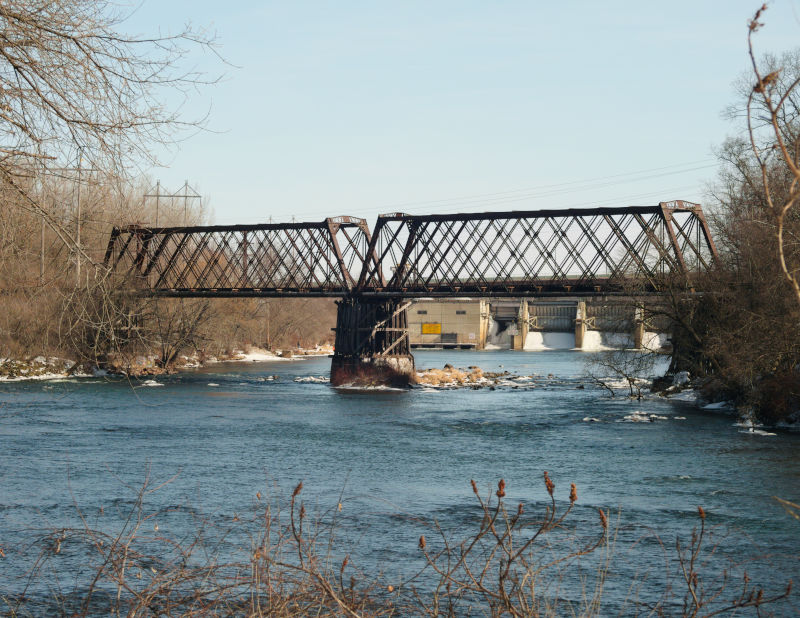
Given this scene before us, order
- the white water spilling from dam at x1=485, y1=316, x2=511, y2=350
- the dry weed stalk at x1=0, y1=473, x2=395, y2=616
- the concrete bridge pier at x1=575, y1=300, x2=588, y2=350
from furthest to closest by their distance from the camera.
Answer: the white water spilling from dam at x1=485, y1=316, x2=511, y2=350 < the concrete bridge pier at x1=575, y1=300, x2=588, y2=350 < the dry weed stalk at x1=0, y1=473, x2=395, y2=616

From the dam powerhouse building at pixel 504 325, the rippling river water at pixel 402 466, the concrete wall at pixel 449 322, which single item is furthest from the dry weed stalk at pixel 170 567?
the concrete wall at pixel 449 322

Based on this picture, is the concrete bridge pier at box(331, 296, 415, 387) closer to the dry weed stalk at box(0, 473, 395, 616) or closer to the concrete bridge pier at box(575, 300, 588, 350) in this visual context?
the dry weed stalk at box(0, 473, 395, 616)

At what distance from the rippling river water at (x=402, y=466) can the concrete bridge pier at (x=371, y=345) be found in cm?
1335

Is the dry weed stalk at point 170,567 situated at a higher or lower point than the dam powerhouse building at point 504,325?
lower

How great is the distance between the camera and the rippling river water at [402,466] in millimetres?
16016

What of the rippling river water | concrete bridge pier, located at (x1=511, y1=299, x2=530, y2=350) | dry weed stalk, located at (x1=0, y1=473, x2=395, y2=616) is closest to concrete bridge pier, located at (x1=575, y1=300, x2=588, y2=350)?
concrete bridge pier, located at (x1=511, y1=299, x2=530, y2=350)

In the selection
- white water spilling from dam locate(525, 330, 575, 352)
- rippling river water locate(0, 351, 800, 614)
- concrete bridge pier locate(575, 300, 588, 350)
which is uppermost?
concrete bridge pier locate(575, 300, 588, 350)

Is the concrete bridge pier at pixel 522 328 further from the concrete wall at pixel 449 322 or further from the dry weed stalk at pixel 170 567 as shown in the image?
the dry weed stalk at pixel 170 567

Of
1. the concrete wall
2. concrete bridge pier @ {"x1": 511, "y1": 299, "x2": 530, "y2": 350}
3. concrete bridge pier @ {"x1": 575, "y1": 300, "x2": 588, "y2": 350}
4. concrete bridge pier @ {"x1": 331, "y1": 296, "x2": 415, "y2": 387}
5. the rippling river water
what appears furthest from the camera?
the concrete wall

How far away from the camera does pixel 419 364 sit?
293 feet

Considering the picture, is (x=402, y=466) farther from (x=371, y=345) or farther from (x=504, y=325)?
(x=504, y=325)

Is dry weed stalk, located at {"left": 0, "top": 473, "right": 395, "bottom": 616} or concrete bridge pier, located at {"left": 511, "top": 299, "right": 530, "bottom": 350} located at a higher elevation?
concrete bridge pier, located at {"left": 511, "top": 299, "right": 530, "bottom": 350}

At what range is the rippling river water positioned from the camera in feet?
52.5

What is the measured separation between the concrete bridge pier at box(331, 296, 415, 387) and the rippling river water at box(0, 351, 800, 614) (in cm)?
1335
